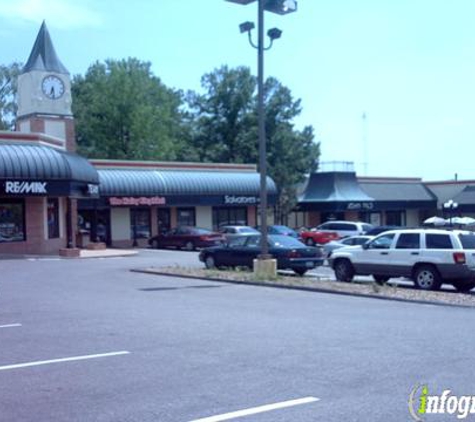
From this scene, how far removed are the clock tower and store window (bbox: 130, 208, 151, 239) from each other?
7717mm

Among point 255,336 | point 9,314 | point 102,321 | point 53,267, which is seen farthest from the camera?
point 53,267

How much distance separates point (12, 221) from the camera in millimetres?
36125

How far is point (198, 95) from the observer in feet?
254

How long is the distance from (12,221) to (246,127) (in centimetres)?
3941

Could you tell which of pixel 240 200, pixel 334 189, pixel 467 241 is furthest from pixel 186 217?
pixel 467 241

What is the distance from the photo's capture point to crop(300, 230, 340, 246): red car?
44625 mm

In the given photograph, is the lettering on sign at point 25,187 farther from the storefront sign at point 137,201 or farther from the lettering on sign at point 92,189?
the storefront sign at point 137,201

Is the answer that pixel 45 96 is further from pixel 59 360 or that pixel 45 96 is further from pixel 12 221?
pixel 59 360

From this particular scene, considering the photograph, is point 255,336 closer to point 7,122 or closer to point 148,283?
point 148,283

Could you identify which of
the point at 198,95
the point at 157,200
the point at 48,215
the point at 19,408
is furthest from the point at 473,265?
the point at 198,95

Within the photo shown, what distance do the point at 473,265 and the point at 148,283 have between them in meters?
8.90

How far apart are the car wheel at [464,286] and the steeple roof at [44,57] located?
1085 inches

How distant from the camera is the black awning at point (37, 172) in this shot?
110 feet

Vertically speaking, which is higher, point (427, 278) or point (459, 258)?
point (459, 258)
